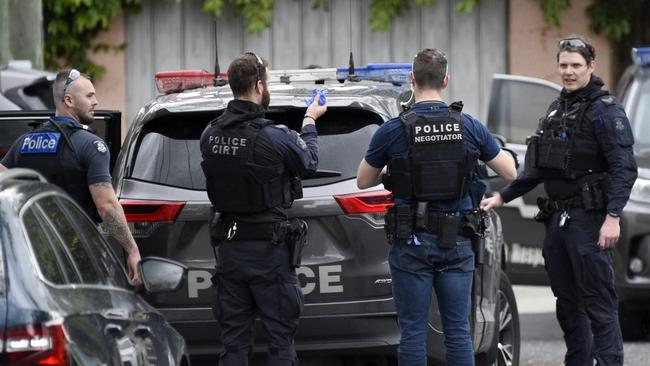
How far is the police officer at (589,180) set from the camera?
24.4 ft

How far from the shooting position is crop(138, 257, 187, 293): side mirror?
5.30 metres

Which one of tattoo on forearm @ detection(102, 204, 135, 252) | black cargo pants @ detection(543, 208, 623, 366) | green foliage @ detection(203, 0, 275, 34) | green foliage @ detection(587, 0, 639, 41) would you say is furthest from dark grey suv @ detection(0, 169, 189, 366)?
green foliage @ detection(587, 0, 639, 41)

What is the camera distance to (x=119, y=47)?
15734mm

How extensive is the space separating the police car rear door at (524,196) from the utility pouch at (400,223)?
4571mm

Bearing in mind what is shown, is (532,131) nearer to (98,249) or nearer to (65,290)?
(98,249)

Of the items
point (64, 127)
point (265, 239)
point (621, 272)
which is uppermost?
point (64, 127)

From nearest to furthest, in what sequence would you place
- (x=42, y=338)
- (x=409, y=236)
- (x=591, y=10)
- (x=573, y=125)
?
(x=42, y=338), (x=409, y=236), (x=573, y=125), (x=591, y=10)

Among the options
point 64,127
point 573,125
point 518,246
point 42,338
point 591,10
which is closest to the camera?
point 42,338

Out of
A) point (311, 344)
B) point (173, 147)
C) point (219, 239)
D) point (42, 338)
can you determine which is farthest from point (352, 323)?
point (42, 338)

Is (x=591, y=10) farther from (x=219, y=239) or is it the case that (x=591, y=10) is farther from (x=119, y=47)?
(x=219, y=239)

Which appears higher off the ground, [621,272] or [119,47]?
[119,47]

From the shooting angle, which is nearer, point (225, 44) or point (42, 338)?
point (42, 338)

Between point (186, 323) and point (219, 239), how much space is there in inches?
18.9

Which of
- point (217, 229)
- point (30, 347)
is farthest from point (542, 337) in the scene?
point (30, 347)
